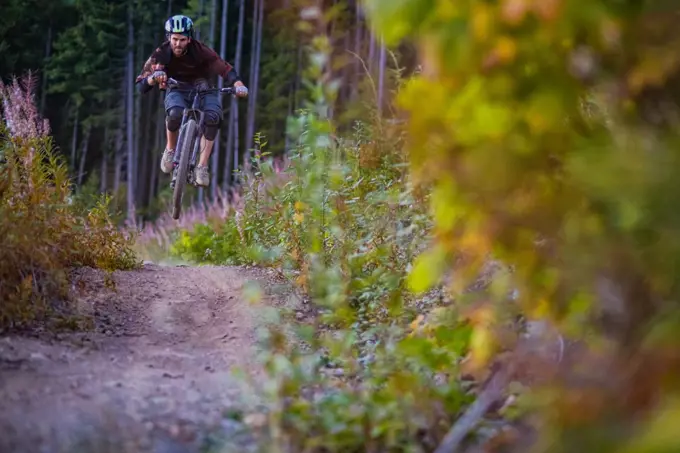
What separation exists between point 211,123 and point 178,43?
66 cm

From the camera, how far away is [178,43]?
5.66 meters

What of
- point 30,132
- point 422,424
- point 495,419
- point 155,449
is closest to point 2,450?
point 155,449

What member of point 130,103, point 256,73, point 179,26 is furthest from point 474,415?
point 130,103

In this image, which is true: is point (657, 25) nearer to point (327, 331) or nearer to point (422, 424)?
point (422, 424)

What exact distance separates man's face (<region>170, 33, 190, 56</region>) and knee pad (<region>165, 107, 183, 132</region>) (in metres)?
0.44

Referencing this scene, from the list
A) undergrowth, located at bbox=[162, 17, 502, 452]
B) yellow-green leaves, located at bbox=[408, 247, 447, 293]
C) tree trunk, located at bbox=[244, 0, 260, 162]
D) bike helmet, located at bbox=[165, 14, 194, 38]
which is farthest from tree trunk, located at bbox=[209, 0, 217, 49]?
yellow-green leaves, located at bbox=[408, 247, 447, 293]

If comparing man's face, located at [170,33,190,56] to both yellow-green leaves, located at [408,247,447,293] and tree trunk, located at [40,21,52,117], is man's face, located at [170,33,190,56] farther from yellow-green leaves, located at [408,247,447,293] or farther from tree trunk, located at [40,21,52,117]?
tree trunk, located at [40,21,52,117]

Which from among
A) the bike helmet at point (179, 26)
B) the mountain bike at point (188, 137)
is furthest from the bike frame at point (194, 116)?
the bike helmet at point (179, 26)

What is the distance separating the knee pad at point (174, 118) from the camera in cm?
584

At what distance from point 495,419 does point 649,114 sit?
84 cm

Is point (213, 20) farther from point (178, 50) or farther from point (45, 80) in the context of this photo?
point (178, 50)

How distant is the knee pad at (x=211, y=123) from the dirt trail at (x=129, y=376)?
86.7 inches

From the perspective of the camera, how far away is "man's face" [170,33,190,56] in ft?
18.4

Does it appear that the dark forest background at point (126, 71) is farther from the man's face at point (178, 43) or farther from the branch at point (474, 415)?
the branch at point (474, 415)
